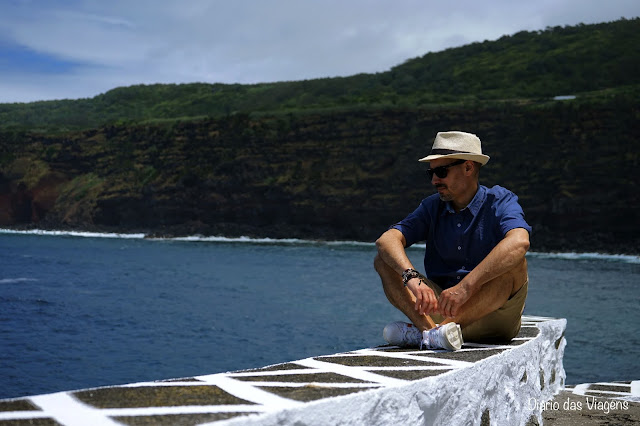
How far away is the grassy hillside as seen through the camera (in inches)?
2928

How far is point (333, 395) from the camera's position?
2.46m

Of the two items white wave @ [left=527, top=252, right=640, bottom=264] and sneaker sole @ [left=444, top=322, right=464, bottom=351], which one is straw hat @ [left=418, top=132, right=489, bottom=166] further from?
white wave @ [left=527, top=252, right=640, bottom=264]

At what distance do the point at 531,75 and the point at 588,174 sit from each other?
2603 cm

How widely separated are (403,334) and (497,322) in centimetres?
53

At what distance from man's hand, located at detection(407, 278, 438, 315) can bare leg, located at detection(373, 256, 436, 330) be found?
52 millimetres

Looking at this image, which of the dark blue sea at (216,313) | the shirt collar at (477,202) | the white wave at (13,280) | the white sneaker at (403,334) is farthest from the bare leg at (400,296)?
the white wave at (13,280)

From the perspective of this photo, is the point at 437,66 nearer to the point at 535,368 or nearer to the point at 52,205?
the point at 52,205

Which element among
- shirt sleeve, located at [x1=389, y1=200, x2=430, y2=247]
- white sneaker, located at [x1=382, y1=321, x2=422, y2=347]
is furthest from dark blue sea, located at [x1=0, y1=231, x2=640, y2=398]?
white sneaker, located at [x1=382, y1=321, x2=422, y2=347]

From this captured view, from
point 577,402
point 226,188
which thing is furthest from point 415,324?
point 226,188

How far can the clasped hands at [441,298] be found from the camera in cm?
377

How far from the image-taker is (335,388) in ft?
8.46

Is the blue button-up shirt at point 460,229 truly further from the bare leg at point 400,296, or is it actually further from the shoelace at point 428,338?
the shoelace at point 428,338

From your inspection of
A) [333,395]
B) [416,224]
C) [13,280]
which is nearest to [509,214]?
[416,224]

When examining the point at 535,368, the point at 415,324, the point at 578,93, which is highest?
the point at 578,93
